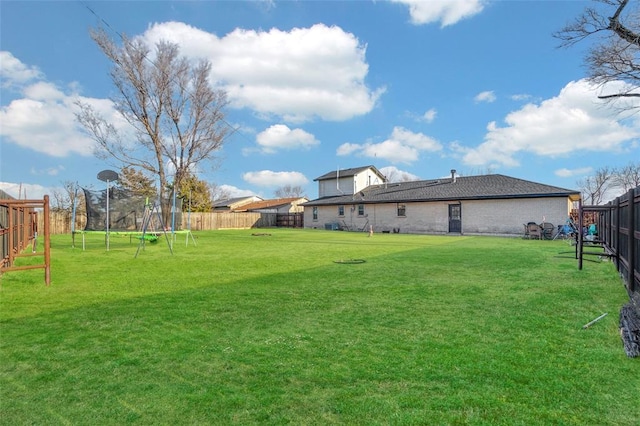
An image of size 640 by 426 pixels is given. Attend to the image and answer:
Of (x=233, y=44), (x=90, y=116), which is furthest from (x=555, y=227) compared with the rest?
(x=90, y=116)

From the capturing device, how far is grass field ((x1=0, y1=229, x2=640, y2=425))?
79.3 inches

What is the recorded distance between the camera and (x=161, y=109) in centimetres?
2356

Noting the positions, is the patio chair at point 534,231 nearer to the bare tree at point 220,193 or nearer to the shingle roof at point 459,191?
the shingle roof at point 459,191

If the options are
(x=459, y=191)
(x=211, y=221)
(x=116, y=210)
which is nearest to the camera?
(x=116, y=210)

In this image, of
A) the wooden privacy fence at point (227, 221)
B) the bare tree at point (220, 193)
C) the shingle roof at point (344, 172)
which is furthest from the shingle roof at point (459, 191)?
the bare tree at point (220, 193)

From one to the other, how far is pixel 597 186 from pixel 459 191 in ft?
89.1

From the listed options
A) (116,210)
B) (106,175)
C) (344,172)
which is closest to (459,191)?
(344,172)

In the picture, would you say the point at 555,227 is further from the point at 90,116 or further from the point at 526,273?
the point at 90,116

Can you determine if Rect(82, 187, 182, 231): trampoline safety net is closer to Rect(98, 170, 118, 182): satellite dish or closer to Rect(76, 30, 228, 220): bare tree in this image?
Rect(98, 170, 118, 182): satellite dish

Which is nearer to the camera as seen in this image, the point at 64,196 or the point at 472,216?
the point at 472,216

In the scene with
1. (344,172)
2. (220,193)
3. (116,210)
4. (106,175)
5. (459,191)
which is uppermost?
(344,172)

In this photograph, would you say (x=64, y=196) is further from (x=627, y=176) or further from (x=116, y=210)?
(x=627, y=176)

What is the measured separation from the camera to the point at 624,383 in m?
2.31

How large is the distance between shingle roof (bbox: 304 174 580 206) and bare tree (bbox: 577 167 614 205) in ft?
74.3
